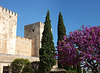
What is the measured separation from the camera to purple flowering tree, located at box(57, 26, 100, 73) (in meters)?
9.95

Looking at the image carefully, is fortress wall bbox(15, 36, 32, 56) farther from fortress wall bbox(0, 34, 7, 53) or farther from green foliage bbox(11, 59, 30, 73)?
green foliage bbox(11, 59, 30, 73)

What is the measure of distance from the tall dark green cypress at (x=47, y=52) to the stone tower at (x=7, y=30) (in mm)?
8432

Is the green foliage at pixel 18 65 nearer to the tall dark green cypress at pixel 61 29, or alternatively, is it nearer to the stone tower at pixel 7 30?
the tall dark green cypress at pixel 61 29

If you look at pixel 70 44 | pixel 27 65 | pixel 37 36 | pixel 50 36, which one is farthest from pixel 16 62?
pixel 37 36

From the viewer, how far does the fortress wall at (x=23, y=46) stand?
1050 inches

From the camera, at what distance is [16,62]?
51.0 ft

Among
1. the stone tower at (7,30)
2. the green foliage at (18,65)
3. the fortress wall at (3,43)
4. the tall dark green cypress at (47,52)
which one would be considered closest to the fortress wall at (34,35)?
the stone tower at (7,30)

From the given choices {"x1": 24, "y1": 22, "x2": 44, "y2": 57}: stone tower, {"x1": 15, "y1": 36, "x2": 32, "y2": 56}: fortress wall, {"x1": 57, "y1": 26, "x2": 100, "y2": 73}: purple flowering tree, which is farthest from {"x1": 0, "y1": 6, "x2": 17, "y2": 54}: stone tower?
{"x1": 57, "y1": 26, "x2": 100, "y2": 73}: purple flowering tree

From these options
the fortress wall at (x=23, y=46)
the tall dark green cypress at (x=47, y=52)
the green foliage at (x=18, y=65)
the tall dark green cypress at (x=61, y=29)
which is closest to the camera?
the tall dark green cypress at (x=47, y=52)

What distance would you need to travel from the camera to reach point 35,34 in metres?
30.0

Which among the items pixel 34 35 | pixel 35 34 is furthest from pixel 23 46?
pixel 35 34

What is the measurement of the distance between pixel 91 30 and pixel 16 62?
9.16 m

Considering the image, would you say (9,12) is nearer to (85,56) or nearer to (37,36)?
(37,36)

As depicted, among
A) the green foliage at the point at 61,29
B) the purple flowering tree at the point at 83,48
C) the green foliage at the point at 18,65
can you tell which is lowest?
the green foliage at the point at 18,65
